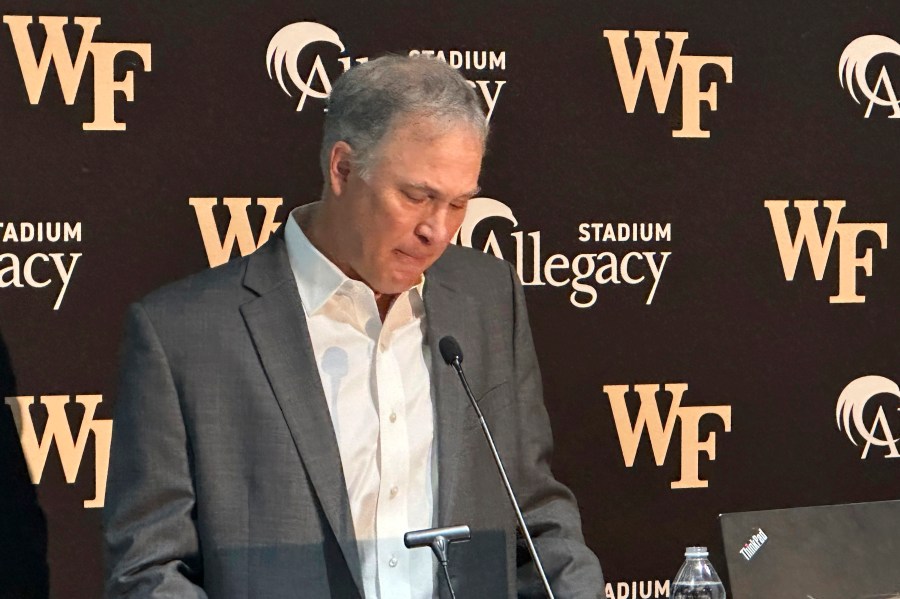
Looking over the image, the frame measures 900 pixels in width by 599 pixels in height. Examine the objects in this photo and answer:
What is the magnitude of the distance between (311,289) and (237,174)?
2.24 ft

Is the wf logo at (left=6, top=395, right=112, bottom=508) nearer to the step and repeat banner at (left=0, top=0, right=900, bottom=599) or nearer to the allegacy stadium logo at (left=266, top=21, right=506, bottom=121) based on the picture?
the step and repeat banner at (left=0, top=0, right=900, bottom=599)

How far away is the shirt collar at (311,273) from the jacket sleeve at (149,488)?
0.91 feet

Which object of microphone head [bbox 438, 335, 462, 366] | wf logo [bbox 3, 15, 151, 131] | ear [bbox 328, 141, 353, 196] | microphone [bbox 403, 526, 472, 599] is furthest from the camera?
wf logo [bbox 3, 15, 151, 131]

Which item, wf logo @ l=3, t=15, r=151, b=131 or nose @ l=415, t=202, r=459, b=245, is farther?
wf logo @ l=3, t=15, r=151, b=131

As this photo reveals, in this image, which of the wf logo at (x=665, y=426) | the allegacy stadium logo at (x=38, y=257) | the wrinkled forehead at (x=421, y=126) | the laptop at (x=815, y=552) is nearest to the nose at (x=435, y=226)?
the wrinkled forehead at (x=421, y=126)

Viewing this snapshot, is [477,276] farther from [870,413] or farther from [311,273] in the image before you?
[870,413]

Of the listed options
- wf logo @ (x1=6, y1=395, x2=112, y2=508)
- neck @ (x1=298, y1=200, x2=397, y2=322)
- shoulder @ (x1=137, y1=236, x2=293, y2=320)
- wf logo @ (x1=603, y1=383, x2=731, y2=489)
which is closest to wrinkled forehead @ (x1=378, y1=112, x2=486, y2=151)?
neck @ (x1=298, y1=200, x2=397, y2=322)

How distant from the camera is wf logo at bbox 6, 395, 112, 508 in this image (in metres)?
2.82

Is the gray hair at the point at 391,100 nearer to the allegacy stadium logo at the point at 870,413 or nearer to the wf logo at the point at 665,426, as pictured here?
the wf logo at the point at 665,426

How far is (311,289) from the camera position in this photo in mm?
2340

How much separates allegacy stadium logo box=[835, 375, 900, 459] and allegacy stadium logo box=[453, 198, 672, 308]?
584mm

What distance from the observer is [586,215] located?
314cm

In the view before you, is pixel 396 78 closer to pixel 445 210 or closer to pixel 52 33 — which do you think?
pixel 445 210

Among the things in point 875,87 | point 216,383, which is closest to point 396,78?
point 216,383
